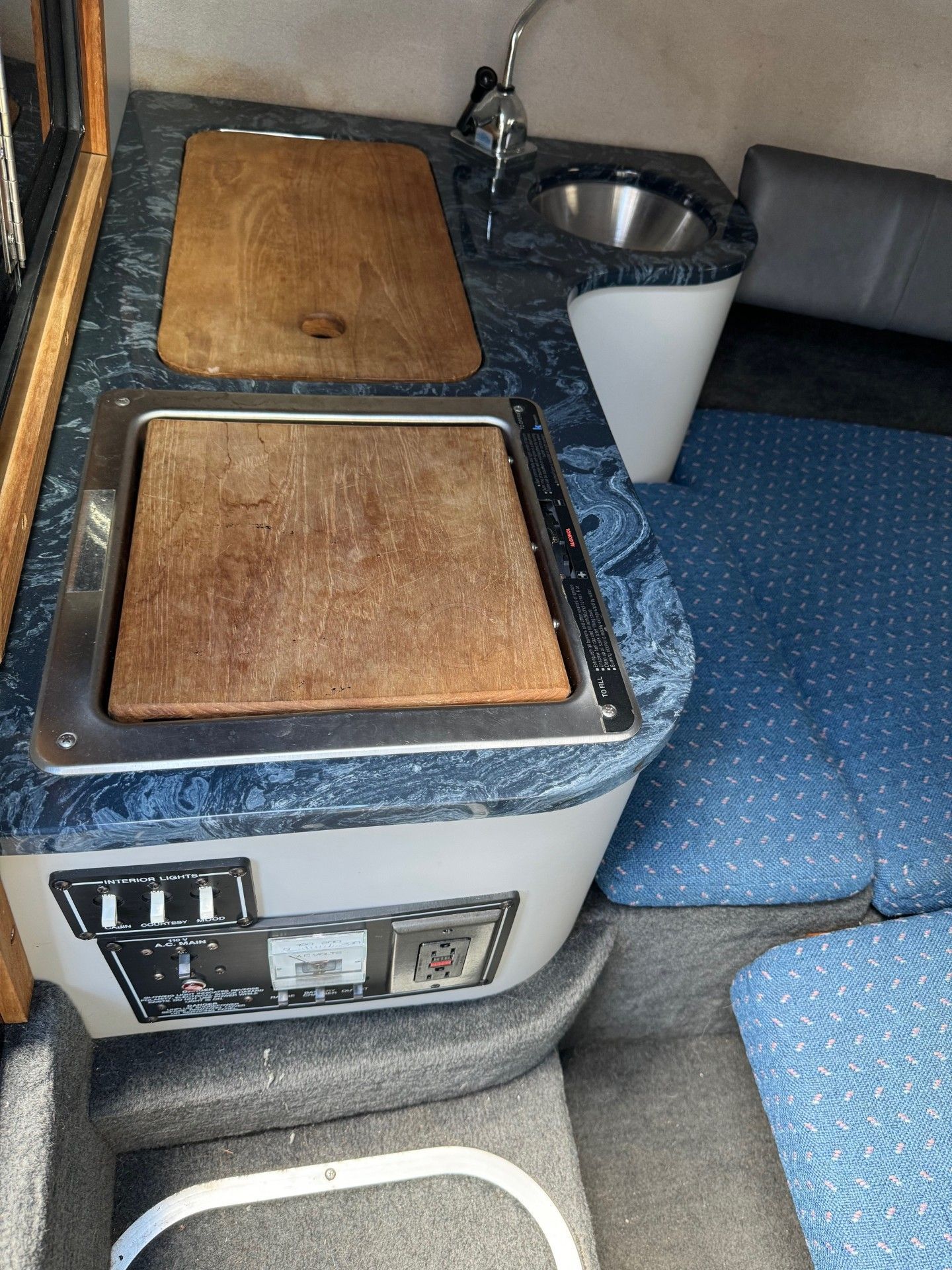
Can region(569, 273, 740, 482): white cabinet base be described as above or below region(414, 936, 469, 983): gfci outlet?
above

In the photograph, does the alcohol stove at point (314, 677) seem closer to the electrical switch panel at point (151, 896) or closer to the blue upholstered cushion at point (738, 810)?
the electrical switch panel at point (151, 896)

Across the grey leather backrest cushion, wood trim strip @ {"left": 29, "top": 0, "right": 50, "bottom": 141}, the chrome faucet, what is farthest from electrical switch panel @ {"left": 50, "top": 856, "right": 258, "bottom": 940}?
the grey leather backrest cushion

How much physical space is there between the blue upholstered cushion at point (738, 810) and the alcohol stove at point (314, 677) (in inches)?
6.2

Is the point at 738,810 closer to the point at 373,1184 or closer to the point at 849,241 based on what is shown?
the point at 373,1184

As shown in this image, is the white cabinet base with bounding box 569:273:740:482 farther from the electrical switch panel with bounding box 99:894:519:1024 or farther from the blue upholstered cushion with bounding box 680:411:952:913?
the electrical switch panel with bounding box 99:894:519:1024

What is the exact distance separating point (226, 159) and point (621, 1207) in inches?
61.2

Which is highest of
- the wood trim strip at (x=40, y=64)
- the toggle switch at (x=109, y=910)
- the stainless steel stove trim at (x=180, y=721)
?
the wood trim strip at (x=40, y=64)

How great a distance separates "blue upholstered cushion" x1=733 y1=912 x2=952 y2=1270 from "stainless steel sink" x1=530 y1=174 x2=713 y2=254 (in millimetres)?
1150

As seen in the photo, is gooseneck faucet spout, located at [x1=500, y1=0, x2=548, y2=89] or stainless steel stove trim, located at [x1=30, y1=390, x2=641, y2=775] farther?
gooseneck faucet spout, located at [x1=500, y1=0, x2=548, y2=89]

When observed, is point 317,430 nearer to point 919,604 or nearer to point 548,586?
point 548,586

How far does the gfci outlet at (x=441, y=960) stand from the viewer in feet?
3.17

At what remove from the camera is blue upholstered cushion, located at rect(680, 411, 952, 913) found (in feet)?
4.01

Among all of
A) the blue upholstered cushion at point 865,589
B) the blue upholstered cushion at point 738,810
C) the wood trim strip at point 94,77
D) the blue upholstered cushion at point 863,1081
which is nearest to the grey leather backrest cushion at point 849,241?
the blue upholstered cushion at point 865,589

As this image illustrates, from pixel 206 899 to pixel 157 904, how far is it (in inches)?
1.5
